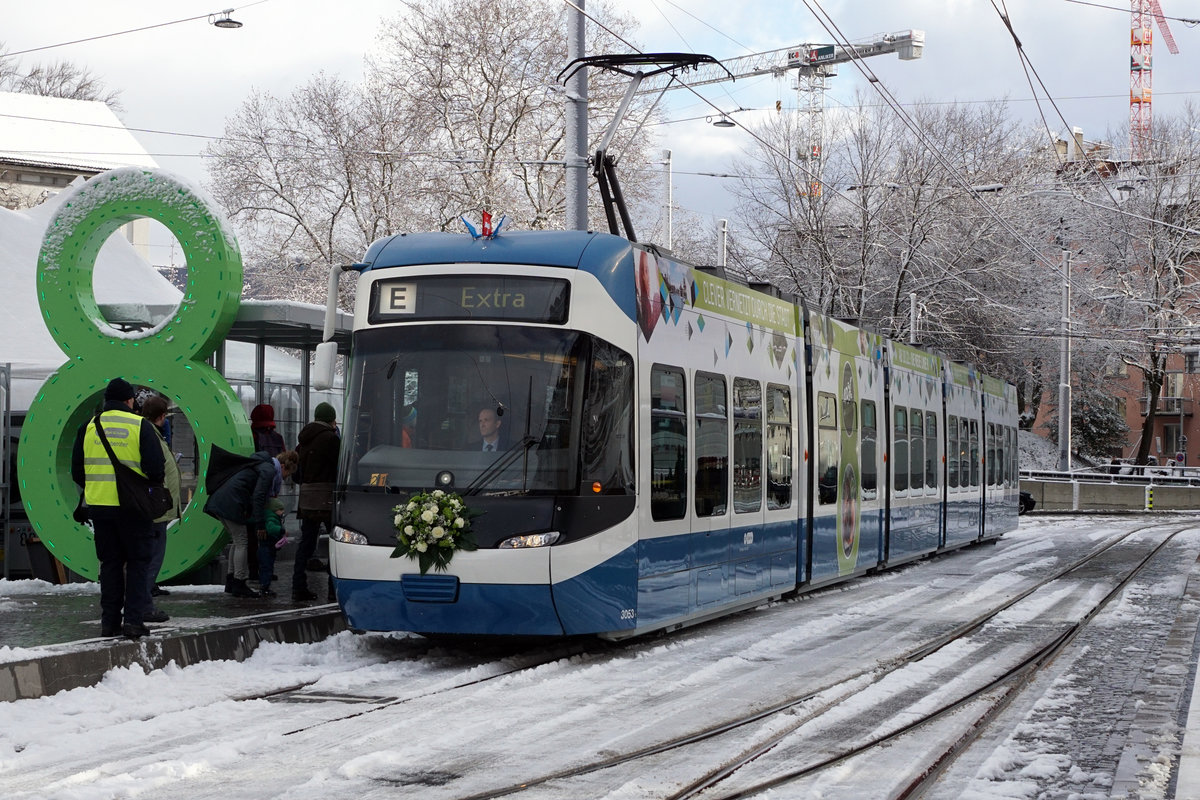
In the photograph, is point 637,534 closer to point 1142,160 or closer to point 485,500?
point 485,500

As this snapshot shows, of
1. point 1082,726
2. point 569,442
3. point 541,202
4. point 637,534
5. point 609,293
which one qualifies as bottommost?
point 1082,726

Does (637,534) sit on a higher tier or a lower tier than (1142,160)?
lower

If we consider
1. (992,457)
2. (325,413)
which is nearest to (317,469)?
(325,413)

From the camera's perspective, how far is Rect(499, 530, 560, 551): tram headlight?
10.1 m

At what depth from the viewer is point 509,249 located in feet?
35.1

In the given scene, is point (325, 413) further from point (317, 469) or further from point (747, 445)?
point (747, 445)

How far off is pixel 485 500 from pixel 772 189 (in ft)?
127

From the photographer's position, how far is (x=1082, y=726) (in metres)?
8.52

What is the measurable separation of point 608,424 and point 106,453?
340cm

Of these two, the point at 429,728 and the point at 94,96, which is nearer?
the point at 429,728

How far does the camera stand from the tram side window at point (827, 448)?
615 inches

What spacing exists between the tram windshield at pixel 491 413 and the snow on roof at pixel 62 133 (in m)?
47.1

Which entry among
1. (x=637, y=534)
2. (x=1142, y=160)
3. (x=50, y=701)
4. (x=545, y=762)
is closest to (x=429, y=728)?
(x=545, y=762)

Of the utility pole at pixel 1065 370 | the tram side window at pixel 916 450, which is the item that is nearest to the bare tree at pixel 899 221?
the utility pole at pixel 1065 370
